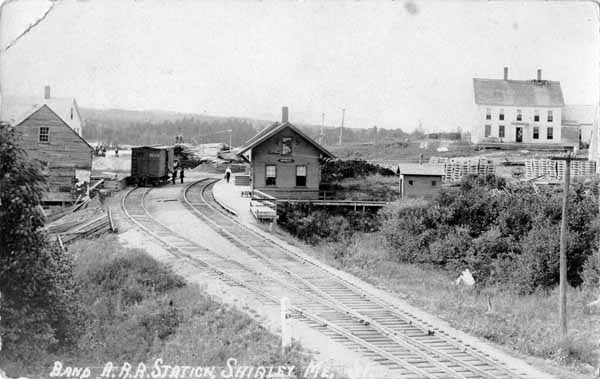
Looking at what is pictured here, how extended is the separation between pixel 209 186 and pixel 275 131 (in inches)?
499

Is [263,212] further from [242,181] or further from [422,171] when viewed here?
[242,181]

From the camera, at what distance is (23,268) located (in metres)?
11.3

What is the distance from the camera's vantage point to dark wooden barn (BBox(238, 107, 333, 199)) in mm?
34125

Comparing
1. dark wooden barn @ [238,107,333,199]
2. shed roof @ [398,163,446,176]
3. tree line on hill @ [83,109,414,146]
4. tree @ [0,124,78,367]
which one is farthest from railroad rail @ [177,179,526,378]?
tree line on hill @ [83,109,414,146]

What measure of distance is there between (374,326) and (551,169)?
29072 mm

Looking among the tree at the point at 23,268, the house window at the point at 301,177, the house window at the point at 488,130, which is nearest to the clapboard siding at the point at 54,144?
the tree at the point at 23,268

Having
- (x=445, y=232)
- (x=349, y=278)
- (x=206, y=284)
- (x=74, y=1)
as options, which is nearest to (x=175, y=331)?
(x=206, y=284)

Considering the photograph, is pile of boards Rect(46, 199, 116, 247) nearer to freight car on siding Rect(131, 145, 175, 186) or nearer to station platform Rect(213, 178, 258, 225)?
station platform Rect(213, 178, 258, 225)

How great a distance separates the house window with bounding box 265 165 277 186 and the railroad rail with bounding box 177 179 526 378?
12554mm

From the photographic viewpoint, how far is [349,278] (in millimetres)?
18969

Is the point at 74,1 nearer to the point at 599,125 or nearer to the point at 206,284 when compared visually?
the point at 206,284

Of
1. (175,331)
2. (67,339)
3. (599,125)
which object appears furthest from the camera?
(175,331)

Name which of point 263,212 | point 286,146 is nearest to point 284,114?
point 286,146

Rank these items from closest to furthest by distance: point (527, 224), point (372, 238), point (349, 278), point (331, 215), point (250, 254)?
point (349, 278) → point (250, 254) → point (527, 224) → point (372, 238) → point (331, 215)
